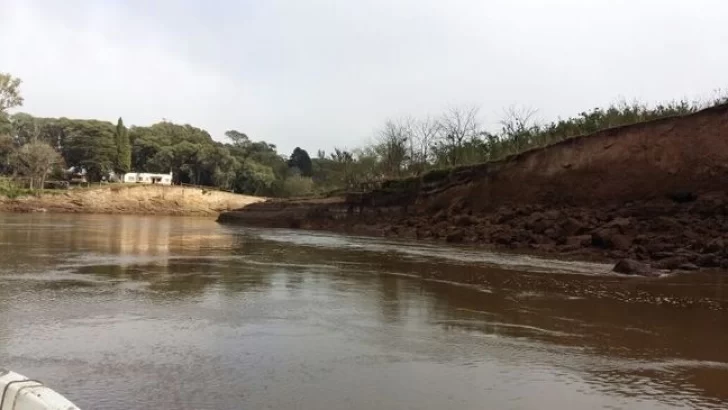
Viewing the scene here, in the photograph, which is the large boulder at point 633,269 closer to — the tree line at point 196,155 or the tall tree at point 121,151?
the tree line at point 196,155

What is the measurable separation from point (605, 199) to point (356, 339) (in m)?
21.6

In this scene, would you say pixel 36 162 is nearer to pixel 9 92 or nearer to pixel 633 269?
pixel 9 92

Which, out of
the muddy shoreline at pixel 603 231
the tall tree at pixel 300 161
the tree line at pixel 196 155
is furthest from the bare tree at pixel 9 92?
the tall tree at pixel 300 161

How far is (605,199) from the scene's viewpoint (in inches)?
1022

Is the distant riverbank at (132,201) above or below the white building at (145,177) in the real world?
below

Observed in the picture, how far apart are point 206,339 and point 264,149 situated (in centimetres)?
11576

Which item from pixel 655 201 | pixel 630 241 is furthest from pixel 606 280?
pixel 655 201

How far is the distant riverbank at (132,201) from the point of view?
56438 mm

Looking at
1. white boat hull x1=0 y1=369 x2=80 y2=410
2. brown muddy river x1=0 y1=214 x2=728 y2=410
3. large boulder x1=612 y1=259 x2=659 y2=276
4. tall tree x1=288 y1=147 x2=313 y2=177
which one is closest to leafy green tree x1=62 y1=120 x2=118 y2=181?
tall tree x1=288 y1=147 x2=313 y2=177

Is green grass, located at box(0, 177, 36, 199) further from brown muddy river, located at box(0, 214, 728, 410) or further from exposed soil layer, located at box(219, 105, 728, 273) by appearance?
brown muddy river, located at box(0, 214, 728, 410)

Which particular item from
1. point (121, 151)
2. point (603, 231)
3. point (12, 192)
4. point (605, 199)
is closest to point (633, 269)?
point (603, 231)

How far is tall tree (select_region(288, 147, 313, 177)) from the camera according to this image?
419ft

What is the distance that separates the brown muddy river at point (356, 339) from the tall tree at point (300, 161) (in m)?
114

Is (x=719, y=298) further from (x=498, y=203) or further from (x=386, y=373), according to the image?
(x=498, y=203)
